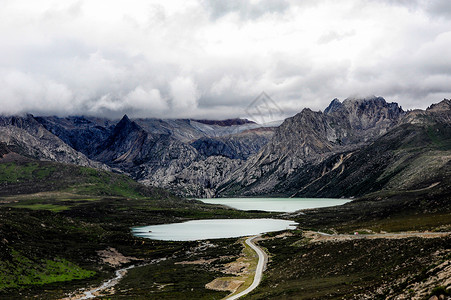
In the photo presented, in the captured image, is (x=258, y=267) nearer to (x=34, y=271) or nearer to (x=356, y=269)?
(x=356, y=269)

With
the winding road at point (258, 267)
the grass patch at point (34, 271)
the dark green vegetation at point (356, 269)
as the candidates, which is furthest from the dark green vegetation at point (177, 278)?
the grass patch at point (34, 271)

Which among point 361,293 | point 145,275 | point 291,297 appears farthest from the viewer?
point 145,275

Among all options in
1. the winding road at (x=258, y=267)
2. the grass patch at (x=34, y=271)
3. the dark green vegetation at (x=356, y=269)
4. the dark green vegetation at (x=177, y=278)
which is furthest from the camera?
the grass patch at (x=34, y=271)

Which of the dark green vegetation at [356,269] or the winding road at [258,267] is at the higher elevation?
the dark green vegetation at [356,269]

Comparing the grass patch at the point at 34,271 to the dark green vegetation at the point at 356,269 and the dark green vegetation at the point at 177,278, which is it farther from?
the dark green vegetation at the point at 356,269

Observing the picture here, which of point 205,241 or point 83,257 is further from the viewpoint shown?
point 205,241

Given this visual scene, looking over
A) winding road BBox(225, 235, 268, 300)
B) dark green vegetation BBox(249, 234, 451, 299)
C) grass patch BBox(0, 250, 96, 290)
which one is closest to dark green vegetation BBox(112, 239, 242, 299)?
winding road BBox(225, 235, 268, 300)

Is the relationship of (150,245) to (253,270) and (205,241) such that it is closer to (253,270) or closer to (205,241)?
(205,241)

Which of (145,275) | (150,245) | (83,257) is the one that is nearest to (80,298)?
(145,275)
